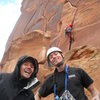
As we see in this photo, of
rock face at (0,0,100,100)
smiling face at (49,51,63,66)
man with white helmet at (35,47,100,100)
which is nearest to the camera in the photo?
man with white helmet at (35,47,100,100)

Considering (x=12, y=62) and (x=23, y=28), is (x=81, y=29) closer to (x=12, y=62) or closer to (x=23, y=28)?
(x=12, y=62)

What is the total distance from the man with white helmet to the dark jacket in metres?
0.50

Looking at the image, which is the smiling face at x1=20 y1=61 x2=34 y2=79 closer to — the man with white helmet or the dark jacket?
the dark jacket

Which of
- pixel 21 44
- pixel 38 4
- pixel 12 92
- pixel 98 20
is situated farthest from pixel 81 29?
pixel 38 4

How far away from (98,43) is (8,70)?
24.9ft

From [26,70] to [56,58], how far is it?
2.18 ft

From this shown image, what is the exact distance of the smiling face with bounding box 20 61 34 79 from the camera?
3.82 metres

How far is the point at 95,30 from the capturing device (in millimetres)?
9398

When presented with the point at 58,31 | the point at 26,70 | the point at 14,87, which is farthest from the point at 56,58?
the point at 58,31

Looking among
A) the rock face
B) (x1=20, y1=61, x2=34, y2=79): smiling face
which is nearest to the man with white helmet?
(x1=20, y1=61, x2=34, y2=79): smiling face

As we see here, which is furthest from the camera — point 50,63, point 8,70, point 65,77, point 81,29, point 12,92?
point 8,70

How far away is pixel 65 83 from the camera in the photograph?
159 inches

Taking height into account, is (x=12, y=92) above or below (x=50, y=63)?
below

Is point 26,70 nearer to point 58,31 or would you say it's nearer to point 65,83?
point 65,83
